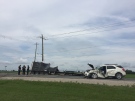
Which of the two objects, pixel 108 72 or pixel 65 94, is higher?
pixel 108 72

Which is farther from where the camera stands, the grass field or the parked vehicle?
the parked vehicle

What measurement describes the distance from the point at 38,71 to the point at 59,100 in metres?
40.6

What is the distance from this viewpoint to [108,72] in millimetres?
32188

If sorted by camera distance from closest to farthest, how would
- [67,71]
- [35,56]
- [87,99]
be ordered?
[87,99] < [67,71] < [35,56]

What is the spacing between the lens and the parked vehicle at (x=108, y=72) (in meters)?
32.0

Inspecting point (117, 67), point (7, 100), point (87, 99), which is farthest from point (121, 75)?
point (7, 100)

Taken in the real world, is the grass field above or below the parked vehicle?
below

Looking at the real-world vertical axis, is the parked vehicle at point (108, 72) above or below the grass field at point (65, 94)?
above

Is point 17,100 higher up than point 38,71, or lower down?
lower down

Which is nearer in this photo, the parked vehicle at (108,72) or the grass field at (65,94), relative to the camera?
the grass field at (65,94)

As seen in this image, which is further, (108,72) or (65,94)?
(108,72)

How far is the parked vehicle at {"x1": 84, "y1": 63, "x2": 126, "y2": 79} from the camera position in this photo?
3203cm

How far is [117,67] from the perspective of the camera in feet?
105

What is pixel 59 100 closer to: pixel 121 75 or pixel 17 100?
pixel 17 100
